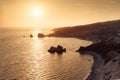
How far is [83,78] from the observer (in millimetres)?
64250

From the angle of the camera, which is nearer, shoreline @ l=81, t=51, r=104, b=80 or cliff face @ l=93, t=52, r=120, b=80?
cliff face @ l=93, t=52, r=120, b=80

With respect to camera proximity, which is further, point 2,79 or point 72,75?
point 72,75

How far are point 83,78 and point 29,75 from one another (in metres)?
19.0

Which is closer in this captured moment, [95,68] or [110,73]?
[110,73]

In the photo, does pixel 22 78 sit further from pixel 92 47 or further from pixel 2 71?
pixel 92 47

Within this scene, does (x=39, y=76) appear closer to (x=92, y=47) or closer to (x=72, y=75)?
(x=72, y=75)

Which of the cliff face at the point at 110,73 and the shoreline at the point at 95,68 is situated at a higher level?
the cliff face at the point at 110,73

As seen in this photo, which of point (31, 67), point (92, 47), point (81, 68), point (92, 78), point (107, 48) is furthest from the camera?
point (92, 47)

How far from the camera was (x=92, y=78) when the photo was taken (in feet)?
200

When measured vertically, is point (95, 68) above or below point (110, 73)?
below

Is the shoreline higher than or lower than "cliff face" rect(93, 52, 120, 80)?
lower

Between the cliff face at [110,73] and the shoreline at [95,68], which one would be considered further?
the shoreline at [95,68]

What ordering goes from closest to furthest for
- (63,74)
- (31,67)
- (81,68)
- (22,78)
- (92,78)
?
(92,78), (22,78), (63,74), (81,68), (31,67)

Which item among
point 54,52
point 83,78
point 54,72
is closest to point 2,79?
point 54,72
